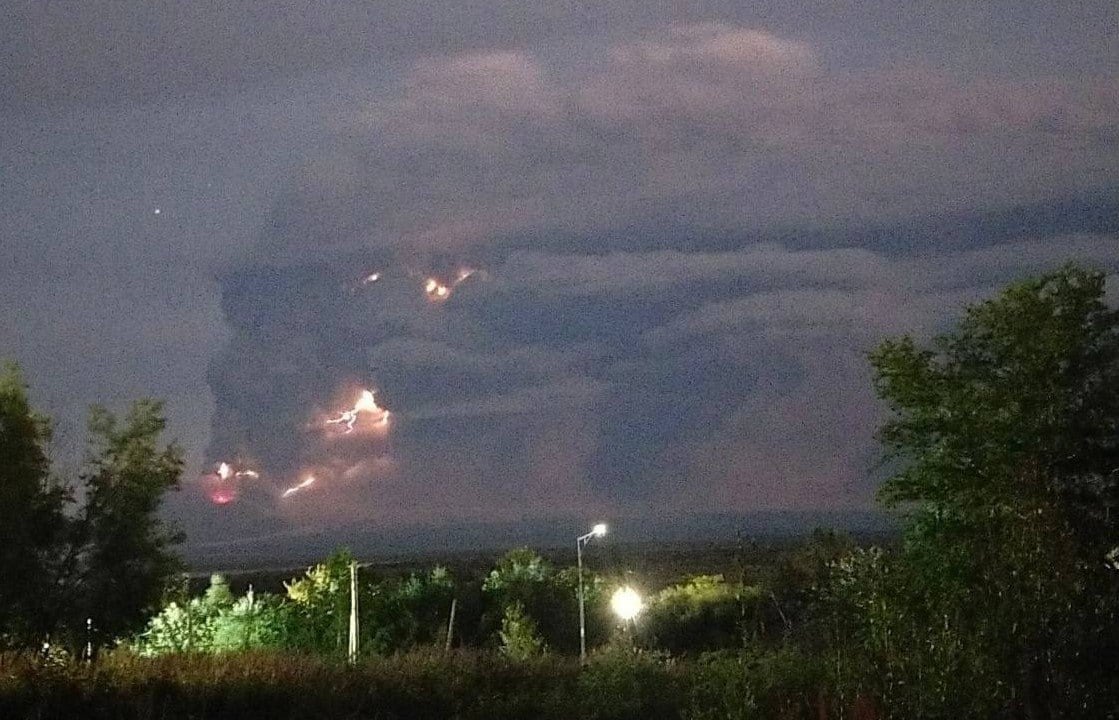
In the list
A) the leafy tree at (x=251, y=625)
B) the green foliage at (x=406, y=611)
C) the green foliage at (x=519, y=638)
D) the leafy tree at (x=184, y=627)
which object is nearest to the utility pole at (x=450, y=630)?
the green foliage at (x=406, y=611)

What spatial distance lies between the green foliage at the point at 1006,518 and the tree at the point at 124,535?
1096 centimetres

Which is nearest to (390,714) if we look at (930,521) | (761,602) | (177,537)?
(177,537)

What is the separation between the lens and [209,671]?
19.2 metres

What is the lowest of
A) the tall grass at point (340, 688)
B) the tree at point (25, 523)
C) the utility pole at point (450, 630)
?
the tall grass at point (340, 688)

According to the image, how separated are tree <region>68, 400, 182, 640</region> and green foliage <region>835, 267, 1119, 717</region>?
10959 mm

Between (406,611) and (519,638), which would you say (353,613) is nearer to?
(519,638)

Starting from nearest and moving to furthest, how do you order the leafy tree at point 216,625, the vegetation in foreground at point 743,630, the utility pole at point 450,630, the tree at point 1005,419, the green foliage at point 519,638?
the vegetation in foreground at point 743,630
the tree at point 1005,419
the utility pole at point 450,630
the leafy tree at point 216,625
the green foliage at point 519,638

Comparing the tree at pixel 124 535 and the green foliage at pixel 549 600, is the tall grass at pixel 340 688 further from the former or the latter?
the green foliage at pixel 549 600

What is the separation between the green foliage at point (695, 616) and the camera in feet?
113

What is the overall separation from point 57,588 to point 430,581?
1250 cm

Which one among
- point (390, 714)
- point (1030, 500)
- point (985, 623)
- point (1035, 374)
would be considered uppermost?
point (1035, 374)

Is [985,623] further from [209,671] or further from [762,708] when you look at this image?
[209,671]

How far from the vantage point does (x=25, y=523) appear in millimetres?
20531

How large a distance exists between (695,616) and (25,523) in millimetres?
20234
